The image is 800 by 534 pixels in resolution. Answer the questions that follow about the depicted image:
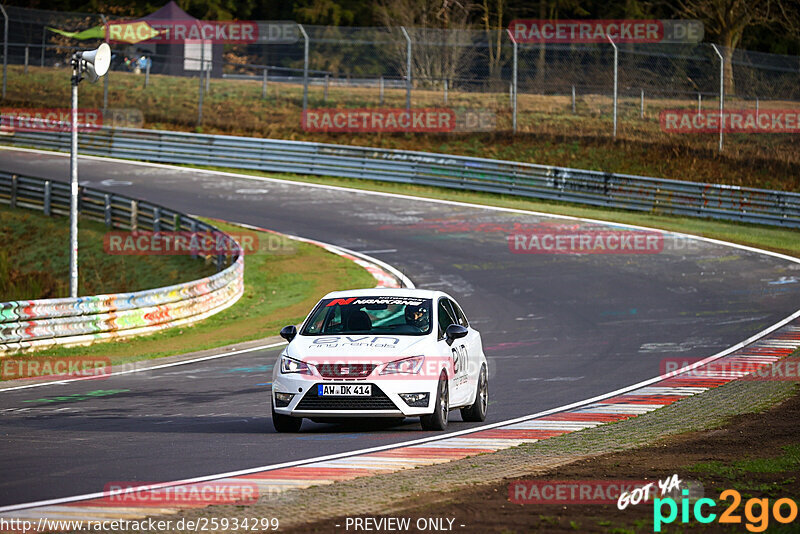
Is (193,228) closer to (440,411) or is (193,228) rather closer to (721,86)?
(721,86)

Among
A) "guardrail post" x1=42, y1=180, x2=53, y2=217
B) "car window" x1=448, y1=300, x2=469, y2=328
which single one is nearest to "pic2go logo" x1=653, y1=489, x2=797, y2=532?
"car window" x1=448, y1=300, x2=469, y2=328

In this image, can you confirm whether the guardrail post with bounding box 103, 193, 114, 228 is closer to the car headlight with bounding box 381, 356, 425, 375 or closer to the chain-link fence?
the chain-link fence

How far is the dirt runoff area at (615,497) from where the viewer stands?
6.63m

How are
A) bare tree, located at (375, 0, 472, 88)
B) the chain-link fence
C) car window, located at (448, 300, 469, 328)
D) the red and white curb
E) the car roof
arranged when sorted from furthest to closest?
bare tree, located at (375, 0, 472, 88)
the chain-link fence
car window, located at (448, 300, 469, 328)
the car roof
the red and white curb

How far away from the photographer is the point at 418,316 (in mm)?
11648

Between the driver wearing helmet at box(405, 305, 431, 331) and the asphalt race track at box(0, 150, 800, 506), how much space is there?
1.10 meters

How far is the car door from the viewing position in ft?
37.1

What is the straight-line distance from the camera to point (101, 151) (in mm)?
43594

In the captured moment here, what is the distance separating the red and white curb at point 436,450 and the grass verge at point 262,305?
8.12 metres

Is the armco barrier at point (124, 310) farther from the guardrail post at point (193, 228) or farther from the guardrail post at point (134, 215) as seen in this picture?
the guardrail post at point (134, 215)

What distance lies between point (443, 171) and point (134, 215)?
11.6m

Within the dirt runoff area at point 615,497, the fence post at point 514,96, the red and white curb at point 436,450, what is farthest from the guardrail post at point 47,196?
the dirt runoff area at point 615,497

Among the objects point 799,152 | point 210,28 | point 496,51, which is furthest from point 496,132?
point 210,28

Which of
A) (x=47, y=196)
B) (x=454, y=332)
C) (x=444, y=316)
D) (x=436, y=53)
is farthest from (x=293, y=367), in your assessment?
(x=436, y=53)
